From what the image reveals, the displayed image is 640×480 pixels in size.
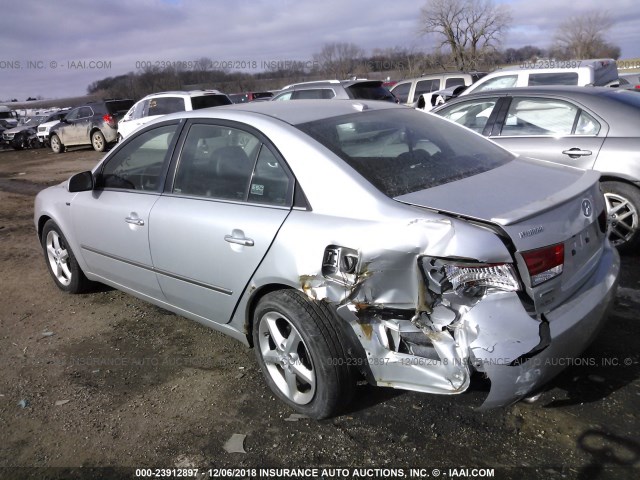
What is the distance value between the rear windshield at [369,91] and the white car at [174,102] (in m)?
3.13

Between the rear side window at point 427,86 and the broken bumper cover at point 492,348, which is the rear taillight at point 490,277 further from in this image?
the rear side window at point 427,86

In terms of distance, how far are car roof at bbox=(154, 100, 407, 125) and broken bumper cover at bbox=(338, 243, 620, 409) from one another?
1.30 meters

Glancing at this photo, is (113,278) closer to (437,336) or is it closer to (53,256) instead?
(53,256)

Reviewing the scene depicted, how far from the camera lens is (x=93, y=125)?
18.8m

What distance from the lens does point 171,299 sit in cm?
371

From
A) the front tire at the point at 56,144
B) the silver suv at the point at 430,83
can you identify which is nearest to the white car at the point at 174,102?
the silver suv at the point at 430,83

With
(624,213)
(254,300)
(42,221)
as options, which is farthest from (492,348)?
(42,221)

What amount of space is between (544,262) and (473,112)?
414 cm

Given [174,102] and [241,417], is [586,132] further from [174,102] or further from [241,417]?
[174,102]

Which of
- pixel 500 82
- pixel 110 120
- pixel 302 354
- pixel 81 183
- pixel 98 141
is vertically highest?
pixel 81 183

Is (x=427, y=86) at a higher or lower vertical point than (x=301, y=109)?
lower

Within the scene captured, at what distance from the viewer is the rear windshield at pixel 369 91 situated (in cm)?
1316

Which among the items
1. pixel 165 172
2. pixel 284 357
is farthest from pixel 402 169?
pixel 165 172

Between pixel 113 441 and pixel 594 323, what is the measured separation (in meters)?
2.52
